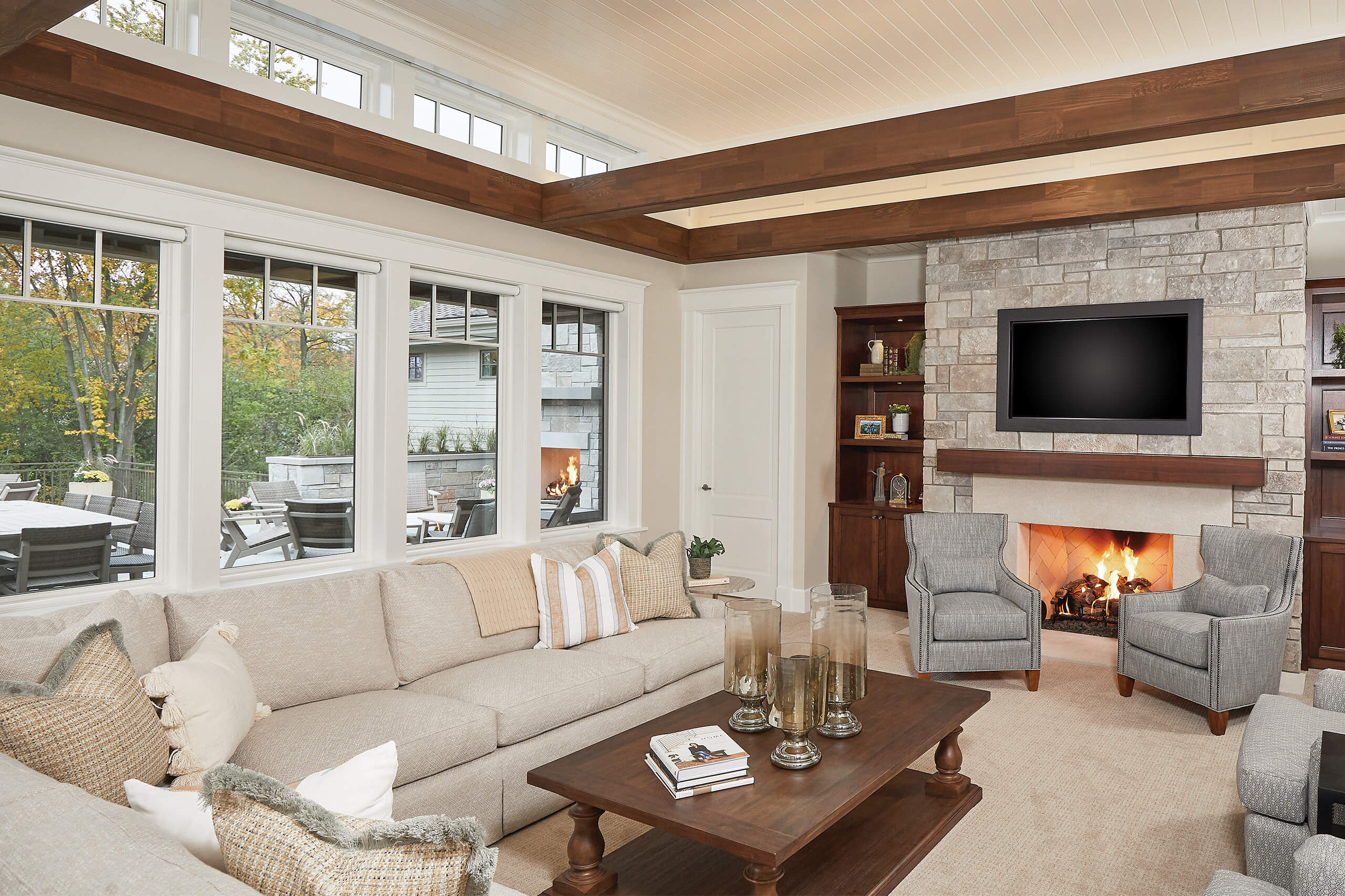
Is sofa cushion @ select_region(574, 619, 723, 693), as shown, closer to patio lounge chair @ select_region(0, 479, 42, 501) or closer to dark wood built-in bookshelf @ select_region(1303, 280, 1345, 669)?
patio lounge chair @ select_region(0, 479, 42, 501)

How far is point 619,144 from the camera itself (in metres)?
5.36

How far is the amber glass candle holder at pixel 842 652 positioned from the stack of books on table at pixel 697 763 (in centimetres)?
37

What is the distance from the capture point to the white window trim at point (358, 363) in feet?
10.9

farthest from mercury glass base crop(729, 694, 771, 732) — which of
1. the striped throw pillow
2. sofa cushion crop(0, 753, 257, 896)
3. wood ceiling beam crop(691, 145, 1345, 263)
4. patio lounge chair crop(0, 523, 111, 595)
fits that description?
wood ceiling beam crop(691, 145, 1345, 263)

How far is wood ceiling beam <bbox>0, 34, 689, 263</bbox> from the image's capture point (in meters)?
2.96

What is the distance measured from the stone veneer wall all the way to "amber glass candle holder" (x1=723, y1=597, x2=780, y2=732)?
3.35m

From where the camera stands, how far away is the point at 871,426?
6.57 m

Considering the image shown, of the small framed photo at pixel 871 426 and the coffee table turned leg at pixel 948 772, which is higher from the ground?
the small framed photo at pixel 871 426

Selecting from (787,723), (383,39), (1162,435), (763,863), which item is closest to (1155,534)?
(1162,435)

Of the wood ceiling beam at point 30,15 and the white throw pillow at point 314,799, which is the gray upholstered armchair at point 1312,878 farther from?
the wood ceiling beam at point 30,15

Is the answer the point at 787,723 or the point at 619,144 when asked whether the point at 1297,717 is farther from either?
the point at 619,144

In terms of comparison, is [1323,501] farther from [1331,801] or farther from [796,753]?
[796,753]

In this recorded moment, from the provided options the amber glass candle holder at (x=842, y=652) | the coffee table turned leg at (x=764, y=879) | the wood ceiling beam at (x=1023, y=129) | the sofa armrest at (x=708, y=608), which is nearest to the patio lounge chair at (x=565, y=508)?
the sofa armrest at (x=708, y=608)

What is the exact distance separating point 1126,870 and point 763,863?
4.68 ft
